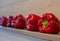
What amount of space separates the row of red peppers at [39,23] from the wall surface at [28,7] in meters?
0.16

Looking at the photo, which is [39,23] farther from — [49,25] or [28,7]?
[28,7]

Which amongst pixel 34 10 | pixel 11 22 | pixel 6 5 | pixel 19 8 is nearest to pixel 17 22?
pixel 11 22

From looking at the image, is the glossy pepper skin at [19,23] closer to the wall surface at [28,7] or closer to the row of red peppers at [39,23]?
the row of red peppers at [39,23]

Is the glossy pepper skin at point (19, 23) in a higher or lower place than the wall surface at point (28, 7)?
lower

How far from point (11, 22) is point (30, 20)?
279 millimetres

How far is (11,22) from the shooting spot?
110 cm

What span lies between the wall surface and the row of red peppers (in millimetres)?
162

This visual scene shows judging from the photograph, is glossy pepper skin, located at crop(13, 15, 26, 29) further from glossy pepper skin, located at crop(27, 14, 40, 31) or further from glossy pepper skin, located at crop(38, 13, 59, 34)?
glossy pepper skin, located at crop(38, 13, 59, 34)

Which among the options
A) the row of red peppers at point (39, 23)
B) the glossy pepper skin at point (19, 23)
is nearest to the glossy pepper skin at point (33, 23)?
the row of red peppers at point (39, 23)

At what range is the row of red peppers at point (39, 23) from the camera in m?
0.72

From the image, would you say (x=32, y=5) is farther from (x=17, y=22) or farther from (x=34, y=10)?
(x=17, y=22)

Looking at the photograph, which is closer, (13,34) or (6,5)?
(13,34)

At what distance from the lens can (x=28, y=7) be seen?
1.20 m

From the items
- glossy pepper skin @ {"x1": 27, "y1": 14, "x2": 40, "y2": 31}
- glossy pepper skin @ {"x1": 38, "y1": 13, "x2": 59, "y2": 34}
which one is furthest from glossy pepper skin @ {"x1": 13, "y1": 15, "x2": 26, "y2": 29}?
glossy pepper skin @ {"x1": 38, "y1": 13, "x2": 59, "y2": 34}
